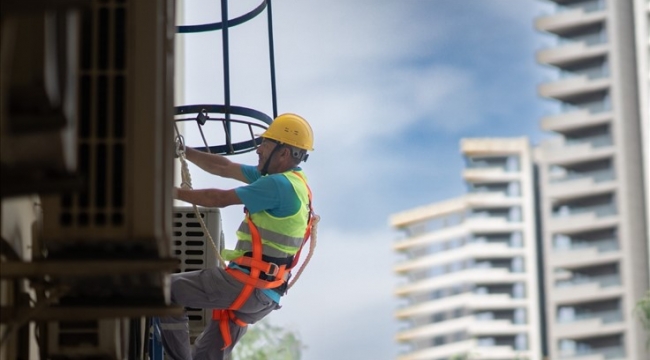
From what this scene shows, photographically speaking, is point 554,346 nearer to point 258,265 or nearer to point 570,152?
point 570,152

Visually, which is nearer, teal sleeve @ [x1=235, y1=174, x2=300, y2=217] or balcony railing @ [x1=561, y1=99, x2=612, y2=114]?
teal sleeve @ [x1=235, y1=174, x2=300, y2=217]

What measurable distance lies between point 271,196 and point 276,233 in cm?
21

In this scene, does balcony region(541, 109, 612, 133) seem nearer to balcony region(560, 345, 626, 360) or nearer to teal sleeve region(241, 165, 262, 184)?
balcony region(560, 345, 626, 360)

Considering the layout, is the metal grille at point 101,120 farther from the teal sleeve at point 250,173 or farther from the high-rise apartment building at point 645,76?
the high-rise apartment building at point 645,76

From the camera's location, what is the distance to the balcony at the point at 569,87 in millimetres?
87375

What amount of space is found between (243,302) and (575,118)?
274 feet

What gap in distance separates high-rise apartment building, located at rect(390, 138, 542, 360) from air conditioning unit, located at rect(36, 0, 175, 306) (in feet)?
331

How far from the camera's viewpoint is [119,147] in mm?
3727

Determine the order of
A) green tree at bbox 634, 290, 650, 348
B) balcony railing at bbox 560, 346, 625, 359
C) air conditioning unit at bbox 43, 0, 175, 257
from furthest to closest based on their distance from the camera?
balcony railing at bbox 560, 346, 625, 359 → green tree at bbox 634, 290, 650, 348 → air conditioning unit at bbox 43, 0, 175, 257

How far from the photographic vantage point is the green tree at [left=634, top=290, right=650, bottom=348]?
248ft

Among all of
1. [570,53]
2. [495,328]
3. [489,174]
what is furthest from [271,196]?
[489,174]

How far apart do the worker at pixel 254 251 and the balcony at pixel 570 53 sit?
274ft

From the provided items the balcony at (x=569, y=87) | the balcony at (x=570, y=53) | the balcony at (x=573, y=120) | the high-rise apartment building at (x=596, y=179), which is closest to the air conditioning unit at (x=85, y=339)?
the high-rise apartment building at (x=596, y=179)

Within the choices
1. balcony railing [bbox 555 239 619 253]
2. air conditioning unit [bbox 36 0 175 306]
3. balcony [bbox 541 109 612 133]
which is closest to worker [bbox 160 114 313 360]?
air conditioning unit [bbox 36 0 175 306]
